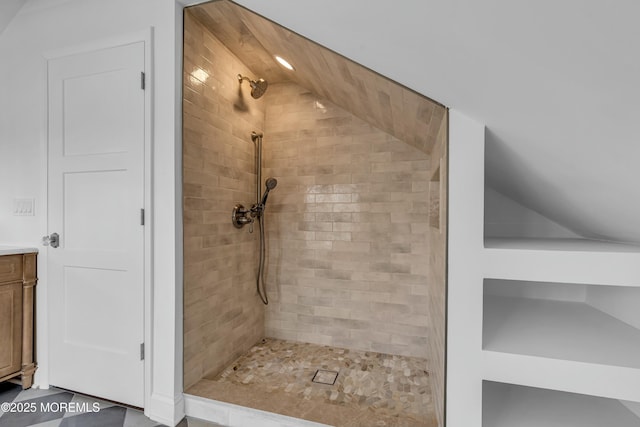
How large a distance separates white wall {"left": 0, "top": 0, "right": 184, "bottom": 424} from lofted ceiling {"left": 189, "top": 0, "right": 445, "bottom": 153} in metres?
0.34

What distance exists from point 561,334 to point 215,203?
1939 millimetres

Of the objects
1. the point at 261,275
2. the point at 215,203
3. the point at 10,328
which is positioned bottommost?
the point at 10,328

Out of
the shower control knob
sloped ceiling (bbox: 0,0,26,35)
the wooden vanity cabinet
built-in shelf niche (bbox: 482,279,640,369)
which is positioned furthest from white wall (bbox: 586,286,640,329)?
sloped ceiling (bbox: 0,0,26,35)

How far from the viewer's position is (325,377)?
6.27ft

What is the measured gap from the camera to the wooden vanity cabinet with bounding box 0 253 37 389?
5.64ft

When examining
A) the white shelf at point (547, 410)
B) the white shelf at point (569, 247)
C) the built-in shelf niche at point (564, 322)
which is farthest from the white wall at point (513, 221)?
the white shelf at point (547, 410)

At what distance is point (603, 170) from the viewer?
91 cm

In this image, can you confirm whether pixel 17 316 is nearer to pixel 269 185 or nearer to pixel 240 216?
pixel 240 216

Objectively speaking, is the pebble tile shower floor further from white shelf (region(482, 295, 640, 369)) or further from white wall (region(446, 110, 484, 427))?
white shelf (region(482, 295, 640, 369))

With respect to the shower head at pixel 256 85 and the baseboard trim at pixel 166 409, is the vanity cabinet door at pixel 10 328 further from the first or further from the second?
the shower head at pixel 256 85

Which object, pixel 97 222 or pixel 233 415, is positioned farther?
pixel 97 222

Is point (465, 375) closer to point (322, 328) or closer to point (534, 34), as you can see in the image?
point (534, 34)

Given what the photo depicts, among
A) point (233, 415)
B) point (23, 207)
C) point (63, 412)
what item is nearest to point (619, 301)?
point (233, 415)

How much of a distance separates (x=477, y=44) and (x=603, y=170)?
0.59 m
